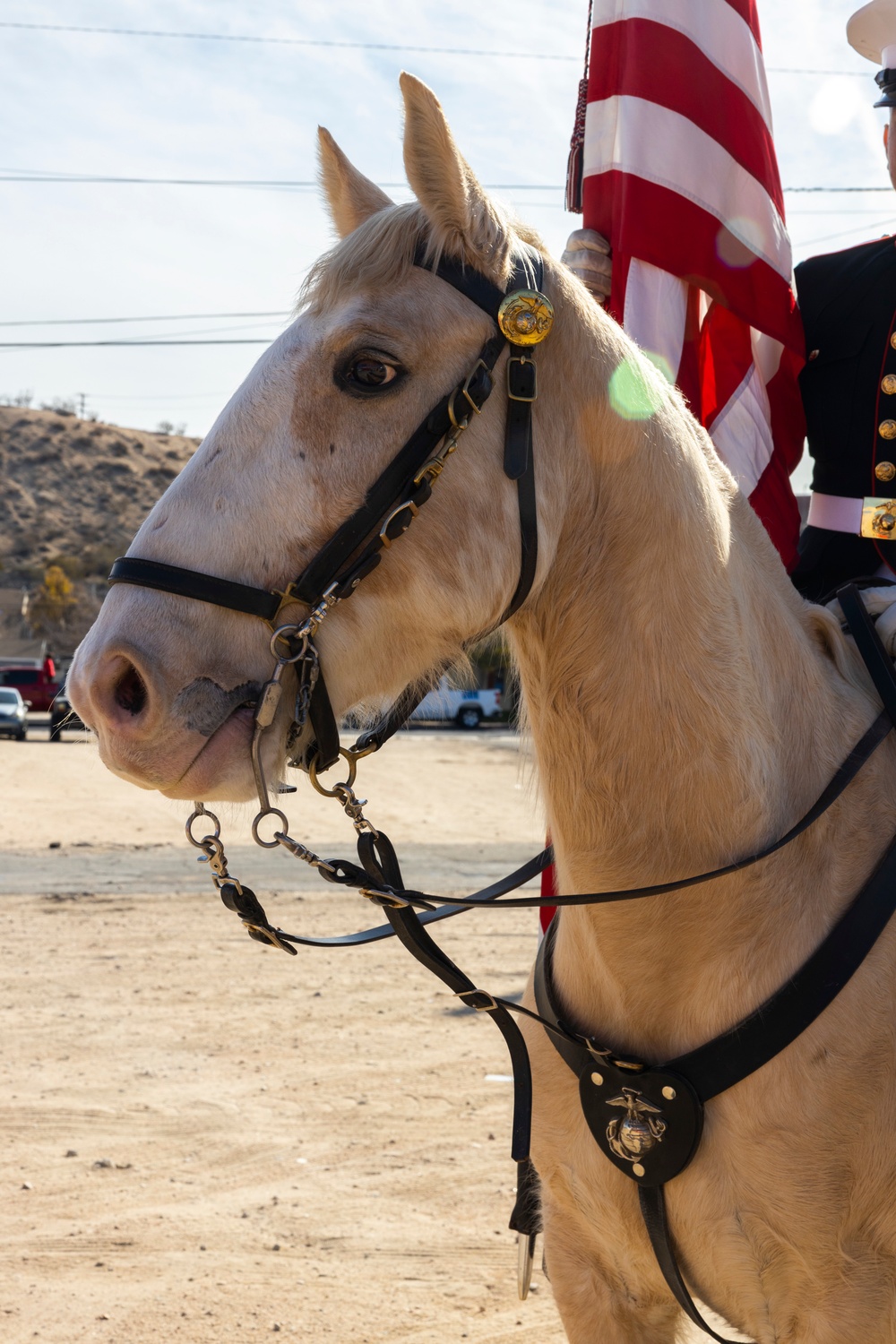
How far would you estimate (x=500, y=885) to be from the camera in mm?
2398

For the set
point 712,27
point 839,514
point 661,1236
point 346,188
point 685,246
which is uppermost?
point 712,27

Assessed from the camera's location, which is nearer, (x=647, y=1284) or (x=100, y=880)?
(x=647, y=1284)

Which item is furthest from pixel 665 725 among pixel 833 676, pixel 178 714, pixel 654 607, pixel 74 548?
pixel 74 548

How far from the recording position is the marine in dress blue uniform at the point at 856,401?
9.08 feet

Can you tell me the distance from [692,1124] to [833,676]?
0.90m

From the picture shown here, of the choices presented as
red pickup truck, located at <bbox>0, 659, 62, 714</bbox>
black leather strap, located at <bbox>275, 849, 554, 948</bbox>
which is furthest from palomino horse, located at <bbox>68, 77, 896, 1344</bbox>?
red pickup truck, located at <bbox>0, 659, 62, 714</bbox>

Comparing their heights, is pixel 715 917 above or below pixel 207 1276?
above

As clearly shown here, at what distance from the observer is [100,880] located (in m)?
10.7

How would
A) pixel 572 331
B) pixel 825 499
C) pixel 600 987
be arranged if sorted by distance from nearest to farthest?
pixel 572 331, pixel 600 987, pixel 825 499

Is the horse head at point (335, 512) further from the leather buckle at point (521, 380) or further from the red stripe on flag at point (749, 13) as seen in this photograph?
the red stripe on flag at point (749, 13)

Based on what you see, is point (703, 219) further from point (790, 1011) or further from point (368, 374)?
point (790, 1011)

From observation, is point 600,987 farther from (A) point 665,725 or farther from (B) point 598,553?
(B) point 598,553

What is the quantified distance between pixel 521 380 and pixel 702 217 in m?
1.52

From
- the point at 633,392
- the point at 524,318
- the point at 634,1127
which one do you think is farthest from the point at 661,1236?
the point at 524,318
